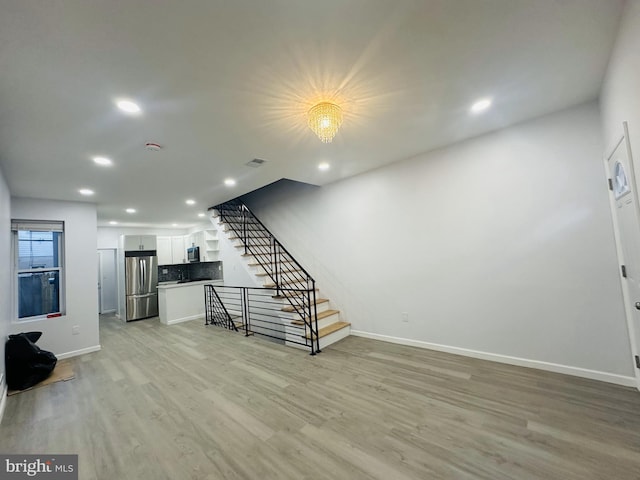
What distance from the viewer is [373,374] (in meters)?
3.15

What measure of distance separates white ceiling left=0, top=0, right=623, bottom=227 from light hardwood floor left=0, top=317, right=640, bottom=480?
2771 millimetres

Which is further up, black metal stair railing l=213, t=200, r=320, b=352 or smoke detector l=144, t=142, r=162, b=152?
smoke detector l=144, t=142, r=162, b=152

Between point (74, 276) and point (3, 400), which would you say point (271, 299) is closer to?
point (74, 276)

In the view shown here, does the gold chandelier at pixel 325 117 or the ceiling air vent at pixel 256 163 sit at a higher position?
the ceiling air vent at pixel 256 163

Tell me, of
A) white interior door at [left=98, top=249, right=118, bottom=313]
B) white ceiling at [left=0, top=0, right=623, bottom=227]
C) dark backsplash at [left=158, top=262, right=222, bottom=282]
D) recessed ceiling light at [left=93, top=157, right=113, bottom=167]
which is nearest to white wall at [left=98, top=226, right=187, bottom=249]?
white interior door at [left=98, top=249, right=118, bottom=313]

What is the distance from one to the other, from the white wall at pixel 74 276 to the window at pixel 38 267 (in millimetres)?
145

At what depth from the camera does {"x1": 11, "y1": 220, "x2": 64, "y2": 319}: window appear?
4.35 m

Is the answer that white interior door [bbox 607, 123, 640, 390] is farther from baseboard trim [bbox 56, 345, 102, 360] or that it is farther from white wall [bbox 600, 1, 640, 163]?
baseboard trim [bbox 56, 345, 102, 360]

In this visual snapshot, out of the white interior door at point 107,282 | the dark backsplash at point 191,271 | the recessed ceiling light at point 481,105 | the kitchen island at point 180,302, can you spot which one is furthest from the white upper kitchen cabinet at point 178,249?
the recessed ceiling light at point 481,105

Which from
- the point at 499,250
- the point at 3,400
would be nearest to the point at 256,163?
the point at 499,250

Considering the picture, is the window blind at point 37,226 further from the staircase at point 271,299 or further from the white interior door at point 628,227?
the white interior door at point 628,227

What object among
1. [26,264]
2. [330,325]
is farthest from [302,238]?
[26,264]

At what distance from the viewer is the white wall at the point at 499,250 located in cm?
266

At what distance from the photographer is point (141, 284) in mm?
7309
